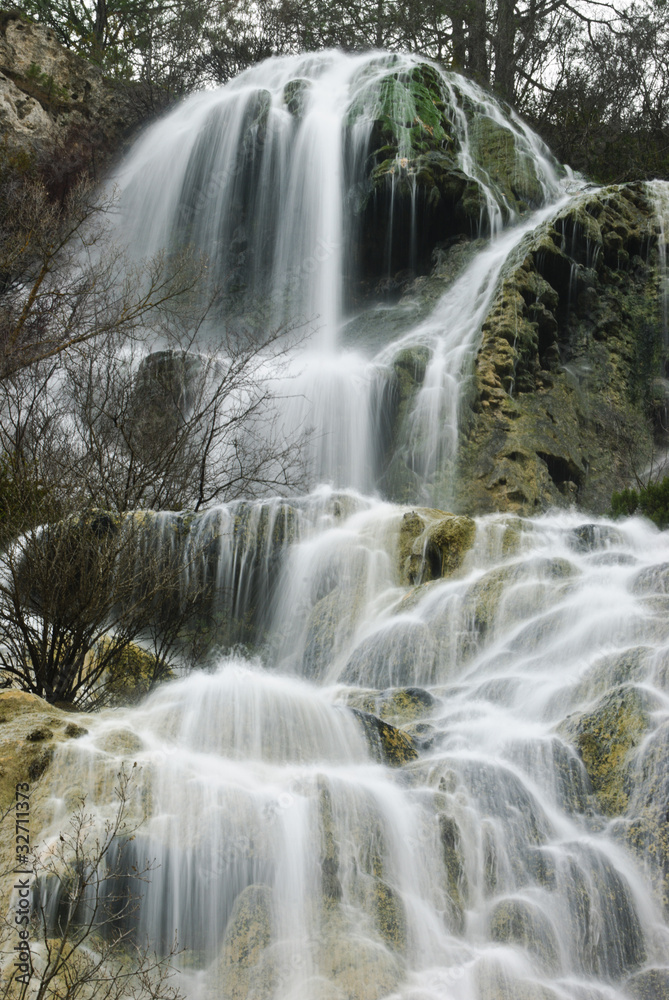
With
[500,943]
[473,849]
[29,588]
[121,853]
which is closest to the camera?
[121,853]

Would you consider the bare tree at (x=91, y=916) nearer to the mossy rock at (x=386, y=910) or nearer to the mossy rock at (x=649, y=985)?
the mossy rock at (x=386, y=910)

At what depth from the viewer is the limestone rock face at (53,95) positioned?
769 inches

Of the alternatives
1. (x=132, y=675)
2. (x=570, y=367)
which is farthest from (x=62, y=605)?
(x=570, y=367)

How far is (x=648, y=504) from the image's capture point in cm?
950

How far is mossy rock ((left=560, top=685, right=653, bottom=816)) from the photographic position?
15.4 ft

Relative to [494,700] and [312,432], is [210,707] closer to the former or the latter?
[494,700]

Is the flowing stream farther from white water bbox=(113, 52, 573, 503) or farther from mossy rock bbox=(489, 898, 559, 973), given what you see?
white water bbox=(113, 52, 573, 503)

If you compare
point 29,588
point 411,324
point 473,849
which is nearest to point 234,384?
point 411,324

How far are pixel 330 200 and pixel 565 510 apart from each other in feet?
29.9

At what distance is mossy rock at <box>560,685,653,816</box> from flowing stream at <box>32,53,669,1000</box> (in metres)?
0.02

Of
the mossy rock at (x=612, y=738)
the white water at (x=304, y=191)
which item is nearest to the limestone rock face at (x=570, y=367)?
the white water at (x=304, y=191)

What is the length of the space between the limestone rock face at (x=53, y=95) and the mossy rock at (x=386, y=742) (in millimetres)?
18287

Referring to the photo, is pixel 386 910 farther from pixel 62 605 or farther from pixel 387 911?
pixel 62 605

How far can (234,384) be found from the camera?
1152cm
